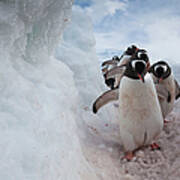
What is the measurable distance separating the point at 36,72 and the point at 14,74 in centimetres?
26

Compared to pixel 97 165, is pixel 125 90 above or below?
above

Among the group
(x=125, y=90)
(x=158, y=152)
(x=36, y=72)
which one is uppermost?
(x=36, y=72)

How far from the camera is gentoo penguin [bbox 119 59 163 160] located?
1.81 m

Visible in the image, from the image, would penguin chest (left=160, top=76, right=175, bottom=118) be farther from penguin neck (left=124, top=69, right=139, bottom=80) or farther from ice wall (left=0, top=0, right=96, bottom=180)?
ice wall (left=0, top=0, right=96, bottom=180)

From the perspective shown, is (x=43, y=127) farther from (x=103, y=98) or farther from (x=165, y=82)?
(x=165, y=82)

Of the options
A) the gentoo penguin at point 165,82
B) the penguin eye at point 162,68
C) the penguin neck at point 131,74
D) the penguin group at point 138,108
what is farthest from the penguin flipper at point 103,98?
the penguin eye at point 162,68

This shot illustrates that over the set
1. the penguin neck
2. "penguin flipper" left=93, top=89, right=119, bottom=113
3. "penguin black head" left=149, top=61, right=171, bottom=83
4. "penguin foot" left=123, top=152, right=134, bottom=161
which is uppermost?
the penguin neck

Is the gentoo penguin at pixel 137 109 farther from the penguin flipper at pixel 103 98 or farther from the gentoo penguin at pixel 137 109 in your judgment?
the penguin flipper at pixel 103 98

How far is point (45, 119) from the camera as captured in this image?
3.47 ft

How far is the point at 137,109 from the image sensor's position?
1854mm

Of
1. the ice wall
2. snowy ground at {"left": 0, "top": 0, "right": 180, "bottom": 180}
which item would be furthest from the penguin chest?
the ice wall

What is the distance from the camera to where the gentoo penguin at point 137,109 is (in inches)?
71.2

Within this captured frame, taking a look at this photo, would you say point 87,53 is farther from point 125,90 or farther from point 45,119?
point 45,119

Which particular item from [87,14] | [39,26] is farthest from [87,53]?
[39,26]
